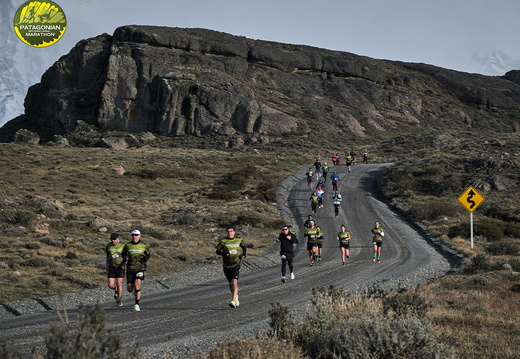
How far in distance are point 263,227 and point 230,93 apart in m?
54.5

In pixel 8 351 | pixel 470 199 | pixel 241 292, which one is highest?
pixel 8 351

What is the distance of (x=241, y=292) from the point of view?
1520 centimetres

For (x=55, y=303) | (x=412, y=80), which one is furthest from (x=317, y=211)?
(x=412, y=80)

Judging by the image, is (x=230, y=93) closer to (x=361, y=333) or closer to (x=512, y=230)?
(x=512, y=230)

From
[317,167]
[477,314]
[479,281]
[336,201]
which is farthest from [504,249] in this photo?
[317,167]

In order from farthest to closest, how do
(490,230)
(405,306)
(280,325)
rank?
(490,230)
(405,306)
(280,325)

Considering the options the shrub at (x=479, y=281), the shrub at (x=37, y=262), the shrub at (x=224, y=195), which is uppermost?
the shrub at (x=224, y=195)

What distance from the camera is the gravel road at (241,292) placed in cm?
995

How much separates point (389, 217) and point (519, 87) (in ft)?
353

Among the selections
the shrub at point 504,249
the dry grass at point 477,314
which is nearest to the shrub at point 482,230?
the shrub at point 504,249

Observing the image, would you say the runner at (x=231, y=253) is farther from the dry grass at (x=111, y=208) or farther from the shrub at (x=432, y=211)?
the shrub at (x=432, y=211)

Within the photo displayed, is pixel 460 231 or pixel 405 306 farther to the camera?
pixel 460 231

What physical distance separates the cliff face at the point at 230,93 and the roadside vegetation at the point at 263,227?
10578 mm

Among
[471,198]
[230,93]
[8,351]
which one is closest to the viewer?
[8,351]
